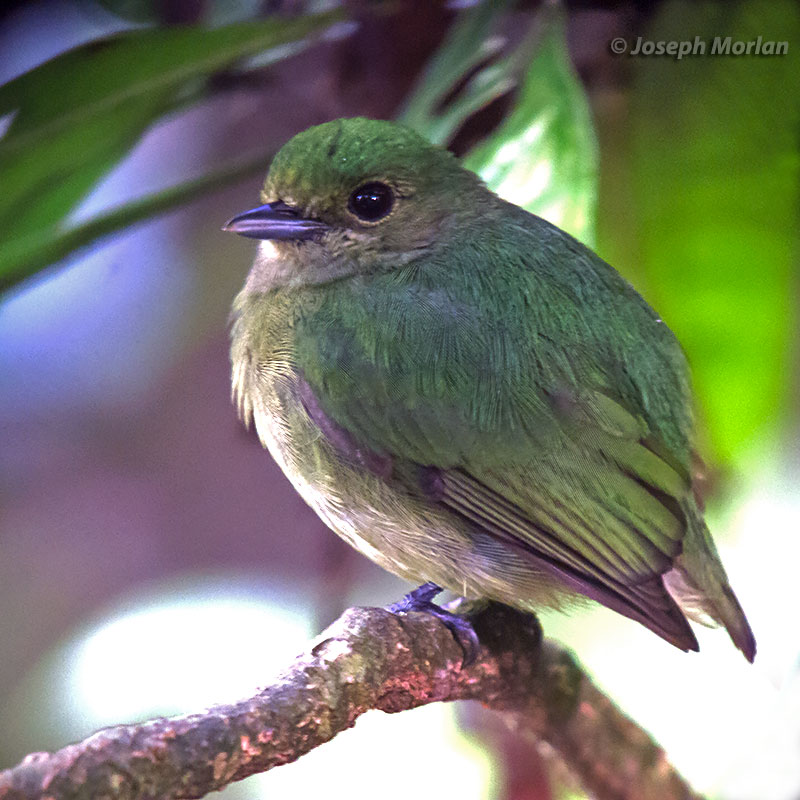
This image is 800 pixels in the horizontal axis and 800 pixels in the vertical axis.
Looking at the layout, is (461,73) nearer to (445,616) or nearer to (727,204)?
(727,204)

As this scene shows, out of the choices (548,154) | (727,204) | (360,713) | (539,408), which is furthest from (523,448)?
(727,204)

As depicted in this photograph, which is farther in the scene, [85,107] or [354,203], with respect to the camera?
[85,107]

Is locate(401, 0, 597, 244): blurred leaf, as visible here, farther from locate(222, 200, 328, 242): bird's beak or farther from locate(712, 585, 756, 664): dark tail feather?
locate(712, 585, 756, 664): dark tail feather

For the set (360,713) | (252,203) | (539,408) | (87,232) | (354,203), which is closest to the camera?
(360,713)

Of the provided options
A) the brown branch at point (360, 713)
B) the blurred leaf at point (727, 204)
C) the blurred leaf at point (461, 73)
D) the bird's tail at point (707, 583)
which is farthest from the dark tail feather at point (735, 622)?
the blurred leaf at point (461, 73)

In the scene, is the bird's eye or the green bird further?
the bird's eye

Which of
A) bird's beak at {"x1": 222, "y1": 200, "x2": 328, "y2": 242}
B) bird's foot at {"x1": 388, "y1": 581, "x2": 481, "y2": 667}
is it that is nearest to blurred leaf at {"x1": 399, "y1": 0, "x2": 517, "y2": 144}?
bird's beak at {"x1": 222, "y1": 200, "x2": 328, "y2": 242}

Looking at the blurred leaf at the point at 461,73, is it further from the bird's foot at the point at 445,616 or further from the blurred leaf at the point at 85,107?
the bird's foot at the point at 445,616
